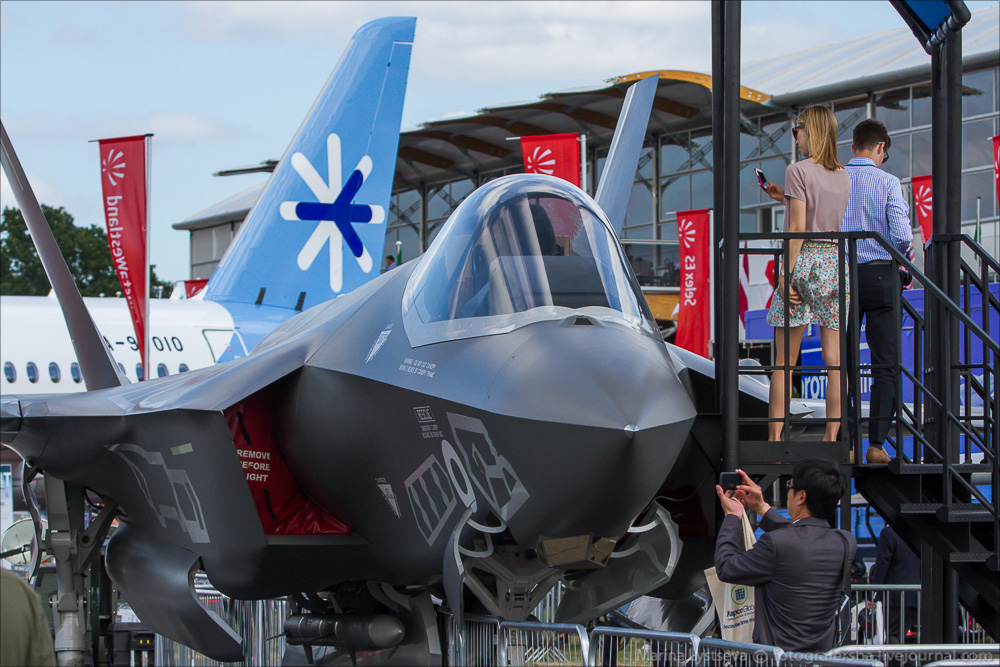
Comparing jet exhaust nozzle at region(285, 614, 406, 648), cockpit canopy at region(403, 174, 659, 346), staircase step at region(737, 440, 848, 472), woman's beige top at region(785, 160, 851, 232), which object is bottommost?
jet exhaust nozzle at region(285, 614, 406, 648)

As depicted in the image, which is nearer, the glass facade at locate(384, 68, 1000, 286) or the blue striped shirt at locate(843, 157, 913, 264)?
the blue striped shirt at locate(843, 157, 913, 264)

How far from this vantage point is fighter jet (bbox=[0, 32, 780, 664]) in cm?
433

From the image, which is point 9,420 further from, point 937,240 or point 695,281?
point 695,281

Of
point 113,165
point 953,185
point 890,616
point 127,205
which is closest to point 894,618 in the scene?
point 890,616

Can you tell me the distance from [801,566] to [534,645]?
150 cm

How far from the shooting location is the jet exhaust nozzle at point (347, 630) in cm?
652

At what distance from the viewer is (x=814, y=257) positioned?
18.3ft

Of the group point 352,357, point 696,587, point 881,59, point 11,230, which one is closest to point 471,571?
point 352,357

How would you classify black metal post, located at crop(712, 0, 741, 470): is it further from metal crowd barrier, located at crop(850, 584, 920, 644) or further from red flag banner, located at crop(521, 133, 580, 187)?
red flag banner, located at crop(521, 133, 580, 187)

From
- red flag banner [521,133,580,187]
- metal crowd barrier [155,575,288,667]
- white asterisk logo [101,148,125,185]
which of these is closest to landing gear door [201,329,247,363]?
white asterisk logo [101,148,125,185]

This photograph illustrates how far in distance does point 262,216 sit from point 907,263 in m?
10.4

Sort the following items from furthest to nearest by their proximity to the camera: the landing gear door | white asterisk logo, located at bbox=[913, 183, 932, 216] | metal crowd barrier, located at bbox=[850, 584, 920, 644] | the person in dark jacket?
white asterisk logo, located at bbox=[913, 183, 932, 216] → the landing gear door → the person in dark jacket → metal crowd barrier, located at bbox=[850, 584, 920, 644]

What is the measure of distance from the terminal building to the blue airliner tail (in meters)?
9.60

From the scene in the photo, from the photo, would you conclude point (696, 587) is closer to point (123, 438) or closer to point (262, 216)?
point (123, 438)
